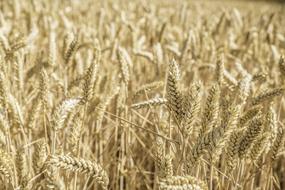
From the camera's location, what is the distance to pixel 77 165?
2.54 feet

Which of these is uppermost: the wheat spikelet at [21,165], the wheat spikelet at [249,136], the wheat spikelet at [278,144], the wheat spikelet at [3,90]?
the wheat spikelet at [3,90]

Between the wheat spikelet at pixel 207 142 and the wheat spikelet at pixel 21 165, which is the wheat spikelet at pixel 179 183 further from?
the wheat spikelet at pixel 21 165

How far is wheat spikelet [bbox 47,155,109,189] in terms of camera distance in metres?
0.72

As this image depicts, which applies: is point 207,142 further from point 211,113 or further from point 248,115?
point 248,115

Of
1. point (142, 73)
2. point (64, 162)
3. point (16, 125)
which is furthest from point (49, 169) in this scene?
point (142, 73)

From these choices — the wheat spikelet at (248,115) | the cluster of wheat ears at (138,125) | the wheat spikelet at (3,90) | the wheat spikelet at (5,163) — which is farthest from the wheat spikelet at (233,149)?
the wheat spikelet at (3,90)

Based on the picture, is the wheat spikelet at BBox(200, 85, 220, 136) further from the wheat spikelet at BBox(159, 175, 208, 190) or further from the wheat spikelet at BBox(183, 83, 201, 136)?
the wheat spikelet at BBox(159, 175, 208, 190)

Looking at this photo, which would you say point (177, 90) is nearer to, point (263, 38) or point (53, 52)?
point (53, 52)

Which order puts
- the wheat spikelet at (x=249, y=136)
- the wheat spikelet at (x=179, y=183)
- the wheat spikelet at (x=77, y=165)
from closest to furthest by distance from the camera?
the wheat spikelet at (x=179, y=183), the wheat spikelet at (x=77, y=165), the wheat spikelet at (x=249, y=136)

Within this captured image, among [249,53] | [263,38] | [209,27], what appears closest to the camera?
[249,53]

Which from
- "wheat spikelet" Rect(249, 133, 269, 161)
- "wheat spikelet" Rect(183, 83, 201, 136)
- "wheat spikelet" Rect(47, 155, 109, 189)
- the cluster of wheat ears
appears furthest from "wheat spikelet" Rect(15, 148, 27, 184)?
"wheat spikelet" Rect(249, 133, 269, 161)

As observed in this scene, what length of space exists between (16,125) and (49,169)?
22.9 inches

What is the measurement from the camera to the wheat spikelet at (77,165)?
0.72 m

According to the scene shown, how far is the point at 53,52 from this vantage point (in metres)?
1.48
